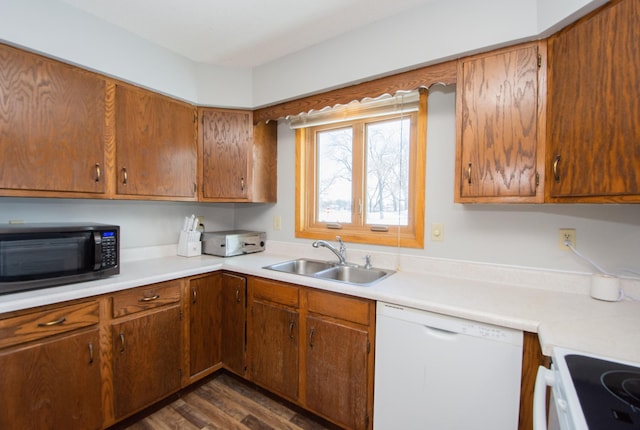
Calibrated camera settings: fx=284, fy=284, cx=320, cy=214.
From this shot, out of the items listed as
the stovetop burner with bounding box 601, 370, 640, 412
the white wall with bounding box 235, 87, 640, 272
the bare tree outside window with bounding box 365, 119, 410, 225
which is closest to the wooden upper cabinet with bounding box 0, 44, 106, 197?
the bare tree outside window with bounding box 365, 119, 410, 225

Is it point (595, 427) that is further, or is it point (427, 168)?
point (427, 168)

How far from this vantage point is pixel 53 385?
1.36m

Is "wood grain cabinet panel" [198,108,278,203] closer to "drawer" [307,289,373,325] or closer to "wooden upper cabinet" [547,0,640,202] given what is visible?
"drawer" [307,289,373,325]

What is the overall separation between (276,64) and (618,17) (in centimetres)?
188

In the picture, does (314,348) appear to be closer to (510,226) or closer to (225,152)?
(510,226)

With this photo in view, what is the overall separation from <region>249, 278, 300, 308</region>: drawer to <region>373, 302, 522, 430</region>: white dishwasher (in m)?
0.54

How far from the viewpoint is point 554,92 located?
126cm

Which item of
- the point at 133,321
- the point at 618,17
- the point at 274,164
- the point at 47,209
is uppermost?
the point at 618,17

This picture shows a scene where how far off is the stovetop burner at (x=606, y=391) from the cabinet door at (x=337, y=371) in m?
0.88

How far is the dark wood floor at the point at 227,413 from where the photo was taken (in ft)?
5.54

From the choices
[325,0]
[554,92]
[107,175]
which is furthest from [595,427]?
[107,175]

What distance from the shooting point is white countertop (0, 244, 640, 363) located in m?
0.99

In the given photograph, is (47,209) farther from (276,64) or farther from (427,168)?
(427,168)

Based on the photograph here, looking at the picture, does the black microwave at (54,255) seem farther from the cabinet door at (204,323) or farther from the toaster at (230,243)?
the toaster at (230,243)
